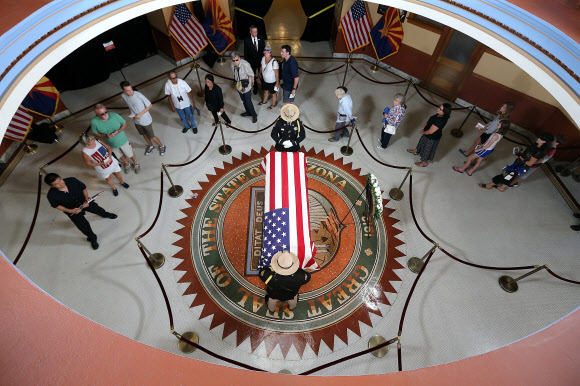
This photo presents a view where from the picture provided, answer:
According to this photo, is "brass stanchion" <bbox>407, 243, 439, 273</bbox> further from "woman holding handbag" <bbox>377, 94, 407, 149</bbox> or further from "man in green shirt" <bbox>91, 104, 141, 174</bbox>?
"man in green shirt" <bbox>91, 104, 141, 174</bbox>

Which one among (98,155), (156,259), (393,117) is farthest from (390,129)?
(98,155)

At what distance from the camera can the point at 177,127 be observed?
7562 millimetres

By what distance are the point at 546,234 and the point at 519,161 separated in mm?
1605

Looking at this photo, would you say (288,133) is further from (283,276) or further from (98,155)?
(98,155)

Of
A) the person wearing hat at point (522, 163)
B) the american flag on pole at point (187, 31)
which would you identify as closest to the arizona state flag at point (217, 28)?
the american flag on pole at point (187, 31)

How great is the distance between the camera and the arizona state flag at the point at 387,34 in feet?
25.6

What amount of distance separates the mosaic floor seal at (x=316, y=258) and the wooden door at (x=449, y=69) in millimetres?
4129

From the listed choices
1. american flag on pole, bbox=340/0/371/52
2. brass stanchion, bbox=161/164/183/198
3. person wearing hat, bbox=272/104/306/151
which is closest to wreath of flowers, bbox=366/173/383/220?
person wearing hat, bbox=272/104/306/151

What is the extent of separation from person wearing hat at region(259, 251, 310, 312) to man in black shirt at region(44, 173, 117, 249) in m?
3.27

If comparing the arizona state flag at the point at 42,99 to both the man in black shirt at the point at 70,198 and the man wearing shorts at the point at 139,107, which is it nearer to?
the man wearing shorts at the point at 139,107

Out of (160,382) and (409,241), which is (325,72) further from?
(160,382)

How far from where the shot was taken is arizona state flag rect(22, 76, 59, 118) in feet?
21.6

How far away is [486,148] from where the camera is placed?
5965 millimetres

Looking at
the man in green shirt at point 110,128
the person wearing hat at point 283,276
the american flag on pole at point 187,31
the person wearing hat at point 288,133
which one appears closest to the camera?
the person wearing hat at point 283,276
